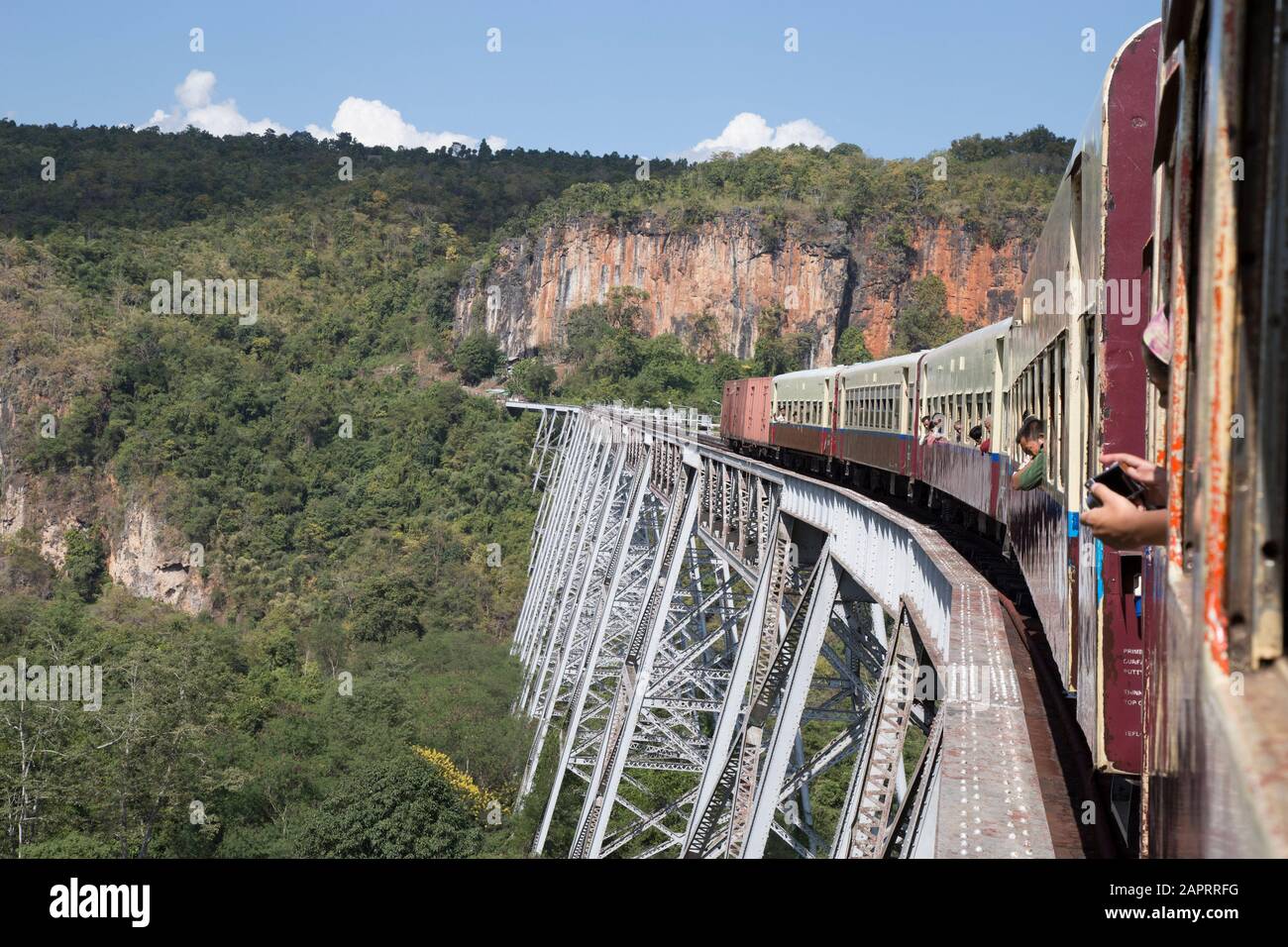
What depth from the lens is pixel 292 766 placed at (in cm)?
3391

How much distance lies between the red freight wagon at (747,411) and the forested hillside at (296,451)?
954cm

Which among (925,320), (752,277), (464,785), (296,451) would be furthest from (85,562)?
(925,320)

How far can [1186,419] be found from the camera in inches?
67.1

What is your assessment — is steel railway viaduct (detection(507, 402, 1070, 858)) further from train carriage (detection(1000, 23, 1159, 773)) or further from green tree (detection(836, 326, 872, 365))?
green tree (detection(836, 326, 872, 365))

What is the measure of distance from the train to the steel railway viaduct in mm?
577

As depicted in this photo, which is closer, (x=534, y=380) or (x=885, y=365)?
(x=885, y=365)

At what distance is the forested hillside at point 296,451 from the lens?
31.6 meters

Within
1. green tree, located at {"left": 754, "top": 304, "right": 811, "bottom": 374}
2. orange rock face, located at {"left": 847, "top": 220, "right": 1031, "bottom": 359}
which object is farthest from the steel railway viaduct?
orange rock face, located at {"left": 847, "top": 220, "right": 1031, "bottom": 359}

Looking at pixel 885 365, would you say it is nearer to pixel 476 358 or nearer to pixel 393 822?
pixel 393 822

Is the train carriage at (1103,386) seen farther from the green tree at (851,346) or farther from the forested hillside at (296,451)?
the green tree at (851,346)

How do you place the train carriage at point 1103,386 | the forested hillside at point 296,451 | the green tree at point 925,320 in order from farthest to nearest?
the green tree at point 925,320 < the forested hillside at point 296,451 < the train carriage at point 1103,386

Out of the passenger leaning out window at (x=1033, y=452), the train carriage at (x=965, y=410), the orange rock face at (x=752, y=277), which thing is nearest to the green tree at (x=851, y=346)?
the orange rock face at (x=752, y=277)

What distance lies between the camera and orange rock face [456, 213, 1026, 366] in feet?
300

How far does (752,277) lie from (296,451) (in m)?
34.2
